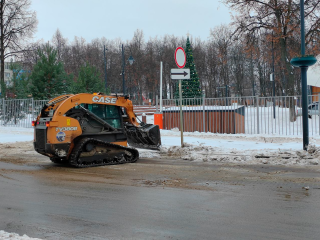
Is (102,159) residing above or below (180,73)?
below

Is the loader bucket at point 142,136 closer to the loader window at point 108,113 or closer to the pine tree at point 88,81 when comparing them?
the loader window at point 108,113

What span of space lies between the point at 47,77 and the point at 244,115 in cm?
1414

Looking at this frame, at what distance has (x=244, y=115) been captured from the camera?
1908 cm

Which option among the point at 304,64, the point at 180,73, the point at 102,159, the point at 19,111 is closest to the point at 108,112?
the point at 102,159

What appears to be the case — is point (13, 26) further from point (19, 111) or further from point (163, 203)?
point (163, 203)

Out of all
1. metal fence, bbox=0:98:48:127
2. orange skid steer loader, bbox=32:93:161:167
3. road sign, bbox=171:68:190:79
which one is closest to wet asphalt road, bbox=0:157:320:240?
orange skid steer loader, bbox=32:93:161:167

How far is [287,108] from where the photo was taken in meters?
17.3

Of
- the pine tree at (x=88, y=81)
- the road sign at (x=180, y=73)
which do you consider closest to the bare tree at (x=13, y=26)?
the pine tree at (x=88, y=81)

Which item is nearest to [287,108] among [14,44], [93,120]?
[93,120]

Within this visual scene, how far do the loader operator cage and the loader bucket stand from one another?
701mm

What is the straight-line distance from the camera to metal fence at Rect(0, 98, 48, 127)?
23.6 metres

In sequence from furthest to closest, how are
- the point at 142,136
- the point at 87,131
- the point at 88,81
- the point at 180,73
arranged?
the point at 88,81, the point at 180,73, the point at 142,136, the point at 87,131

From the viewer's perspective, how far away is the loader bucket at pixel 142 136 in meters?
11.5

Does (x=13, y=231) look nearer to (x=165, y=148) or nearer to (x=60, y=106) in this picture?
(x=60, y=106)
